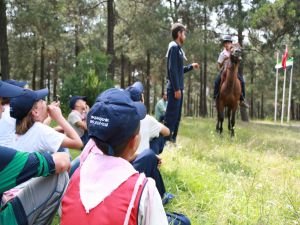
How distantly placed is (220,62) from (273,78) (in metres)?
29.2

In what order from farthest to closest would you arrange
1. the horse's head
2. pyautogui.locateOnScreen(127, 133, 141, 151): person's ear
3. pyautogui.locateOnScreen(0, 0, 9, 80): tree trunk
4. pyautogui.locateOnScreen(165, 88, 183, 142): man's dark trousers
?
pyautogui.locateOnScreen(0, 0, 9, 80): tree trunk → the horse's head → pyautogui.locateOnScreen(165, 88, 183, 142): man's dark trousers → pyautogui.locateOnScreen(127, 133, 141, 151): person's ear

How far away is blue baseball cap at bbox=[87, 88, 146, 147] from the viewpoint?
6.84ft

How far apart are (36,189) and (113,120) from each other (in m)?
1.22

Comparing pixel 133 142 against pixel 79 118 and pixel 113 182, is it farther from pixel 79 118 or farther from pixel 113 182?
pixel 79 118

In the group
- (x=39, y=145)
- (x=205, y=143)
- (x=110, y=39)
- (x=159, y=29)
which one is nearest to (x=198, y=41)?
(x=159, y=29)

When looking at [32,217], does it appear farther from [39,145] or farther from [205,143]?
[205,143]

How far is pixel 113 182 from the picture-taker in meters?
2.05

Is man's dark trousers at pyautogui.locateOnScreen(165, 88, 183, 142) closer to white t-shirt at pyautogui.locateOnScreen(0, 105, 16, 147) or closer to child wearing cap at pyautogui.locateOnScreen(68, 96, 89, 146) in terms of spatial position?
child wearing cap at pyautogui.locateOnScreen(68, 96, 89, 146)

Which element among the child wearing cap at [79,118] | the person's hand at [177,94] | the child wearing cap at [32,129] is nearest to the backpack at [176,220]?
the child wearing cap at [32,129]

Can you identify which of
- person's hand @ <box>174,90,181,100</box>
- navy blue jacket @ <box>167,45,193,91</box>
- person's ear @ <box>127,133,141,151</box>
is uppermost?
navy blue jacket @ <box>167,45,193,91</box>

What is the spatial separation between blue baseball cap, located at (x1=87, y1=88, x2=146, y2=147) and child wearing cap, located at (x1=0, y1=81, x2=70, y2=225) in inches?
23.2

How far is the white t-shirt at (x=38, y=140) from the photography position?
3354mm

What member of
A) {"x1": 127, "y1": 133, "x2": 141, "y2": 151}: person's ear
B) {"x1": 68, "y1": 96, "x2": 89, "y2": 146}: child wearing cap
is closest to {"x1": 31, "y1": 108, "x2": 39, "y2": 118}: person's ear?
{"x1": 127, "y1": 133, "x2": 141, "y2": 151}: person's ear

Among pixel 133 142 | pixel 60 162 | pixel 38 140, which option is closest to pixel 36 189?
pixel 60 162
